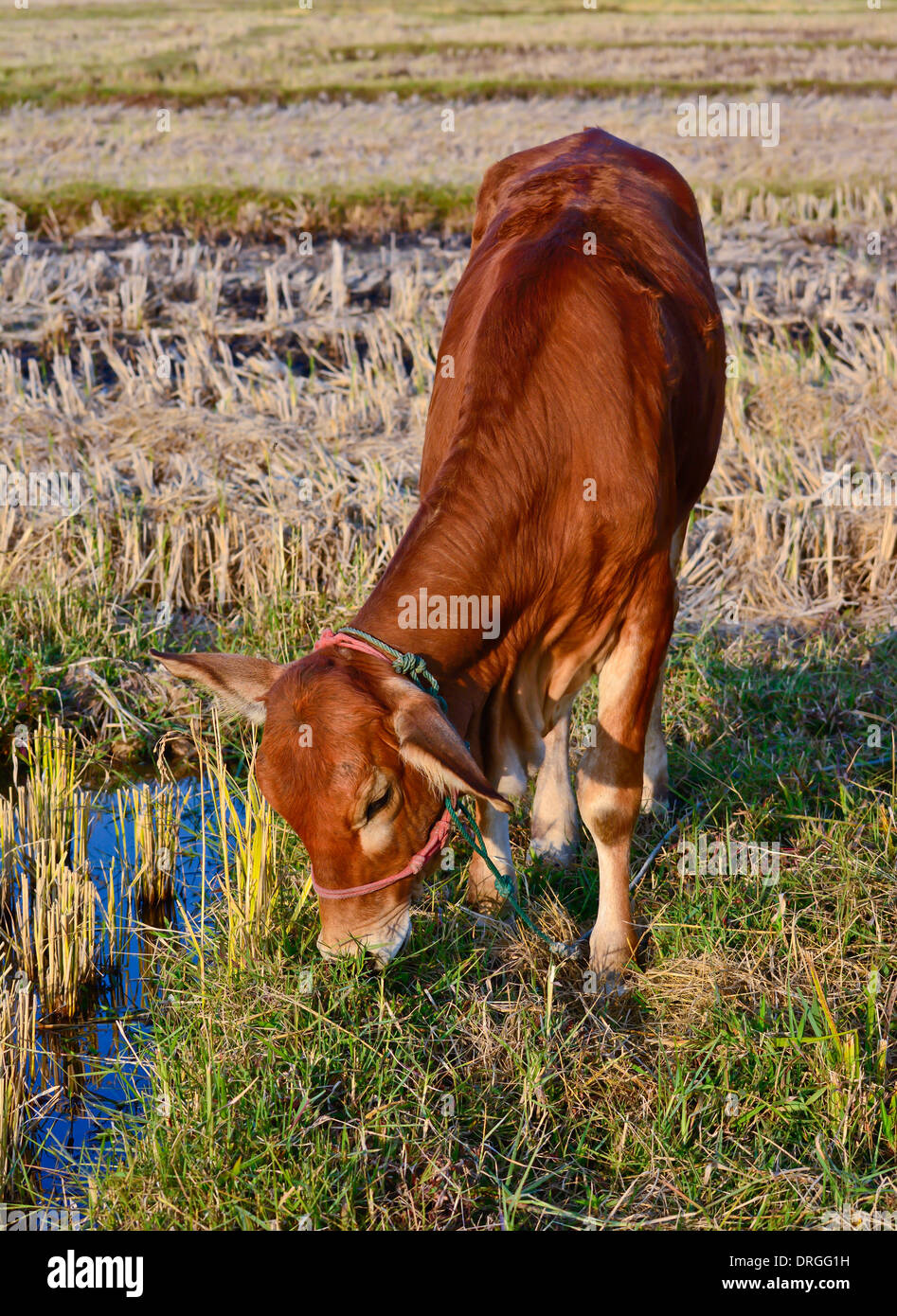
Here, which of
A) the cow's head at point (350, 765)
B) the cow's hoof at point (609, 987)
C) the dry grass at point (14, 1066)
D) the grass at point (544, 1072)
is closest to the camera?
the cow's head at point (350, 765)

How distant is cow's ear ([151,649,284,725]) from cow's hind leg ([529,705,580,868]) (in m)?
1.70

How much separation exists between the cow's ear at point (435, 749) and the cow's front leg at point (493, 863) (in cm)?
132

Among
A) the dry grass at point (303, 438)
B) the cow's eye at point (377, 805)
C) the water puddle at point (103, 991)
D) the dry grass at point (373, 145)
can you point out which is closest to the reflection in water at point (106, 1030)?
the water puddle at point (103, 991)

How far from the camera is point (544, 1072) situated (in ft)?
12.6

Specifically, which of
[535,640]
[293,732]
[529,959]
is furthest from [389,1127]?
[535,640]

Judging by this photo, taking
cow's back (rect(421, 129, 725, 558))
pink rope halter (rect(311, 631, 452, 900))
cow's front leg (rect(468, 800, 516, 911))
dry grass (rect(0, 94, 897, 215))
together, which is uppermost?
dry grass (rect(0, 94, 897, 215))

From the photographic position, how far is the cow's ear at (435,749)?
118 inches

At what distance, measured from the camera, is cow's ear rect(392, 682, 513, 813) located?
3.01 m

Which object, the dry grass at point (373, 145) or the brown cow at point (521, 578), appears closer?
the brown cow at point (521, 578)

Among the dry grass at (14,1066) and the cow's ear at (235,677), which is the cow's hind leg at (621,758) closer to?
the cow's ear at (235,677)

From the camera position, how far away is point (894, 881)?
179 inches

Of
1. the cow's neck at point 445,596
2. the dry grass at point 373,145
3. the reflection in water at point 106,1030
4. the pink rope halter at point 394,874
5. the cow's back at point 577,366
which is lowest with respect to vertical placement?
the reflection in water at point 106,1030

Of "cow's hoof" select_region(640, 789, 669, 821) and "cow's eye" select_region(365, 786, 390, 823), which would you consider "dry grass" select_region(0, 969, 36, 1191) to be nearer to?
"cow's eye" select_region(365, 786, 390, 823)

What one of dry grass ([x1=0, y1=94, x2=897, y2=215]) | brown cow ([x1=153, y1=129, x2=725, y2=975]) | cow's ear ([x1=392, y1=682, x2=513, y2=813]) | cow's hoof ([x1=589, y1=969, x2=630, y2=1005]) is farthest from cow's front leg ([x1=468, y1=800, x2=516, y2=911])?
dry grass ([x1=0, y1=94, x2=897, y2=215])
